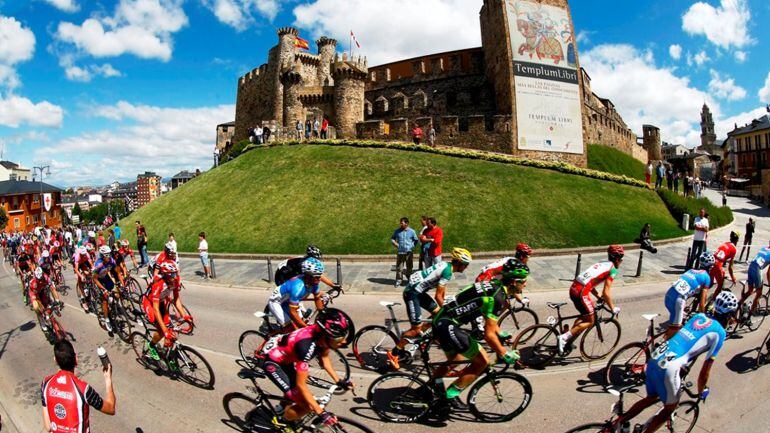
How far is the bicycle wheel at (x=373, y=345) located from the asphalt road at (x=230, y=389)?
0.37m

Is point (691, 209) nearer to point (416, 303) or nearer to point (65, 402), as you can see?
point (416, 303)

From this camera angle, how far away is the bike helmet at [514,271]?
282 inches

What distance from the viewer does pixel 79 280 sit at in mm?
13016

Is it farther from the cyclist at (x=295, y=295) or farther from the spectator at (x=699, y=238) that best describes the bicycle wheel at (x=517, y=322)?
the spectator at (x=699, y=238)

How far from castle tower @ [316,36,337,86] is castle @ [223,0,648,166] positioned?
13 cm

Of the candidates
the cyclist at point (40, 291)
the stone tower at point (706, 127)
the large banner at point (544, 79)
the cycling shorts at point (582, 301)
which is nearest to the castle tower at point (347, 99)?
the large banner at point (544, 79)

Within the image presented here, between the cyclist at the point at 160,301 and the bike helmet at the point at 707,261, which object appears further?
the bike helmet at the point at 707,261

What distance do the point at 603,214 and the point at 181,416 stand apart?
75.3 ft

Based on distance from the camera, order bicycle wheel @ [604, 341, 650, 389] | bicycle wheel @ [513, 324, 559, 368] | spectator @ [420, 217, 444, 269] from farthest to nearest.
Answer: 1. spectator @ [420, 217, 444, 269]
2. bicycle wheel @ [513, 324, 559, 368]
3. bicycle wheel @ [604, 341, 650, 389]

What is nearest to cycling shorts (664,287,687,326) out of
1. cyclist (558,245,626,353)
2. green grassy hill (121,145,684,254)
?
cyclist (558,245,626,353)

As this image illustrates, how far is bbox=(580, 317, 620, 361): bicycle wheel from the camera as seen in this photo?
8086 millimetres

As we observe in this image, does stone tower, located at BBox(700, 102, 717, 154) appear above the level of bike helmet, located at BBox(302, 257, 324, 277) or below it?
above

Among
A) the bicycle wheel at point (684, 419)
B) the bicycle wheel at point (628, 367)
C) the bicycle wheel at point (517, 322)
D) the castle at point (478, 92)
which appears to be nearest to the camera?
the bicycle wheel at point (684, 419)

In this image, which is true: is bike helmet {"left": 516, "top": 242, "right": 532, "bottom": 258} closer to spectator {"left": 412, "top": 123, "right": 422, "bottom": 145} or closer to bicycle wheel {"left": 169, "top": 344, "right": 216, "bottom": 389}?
bicycle wheel {"left": 169, "top": 344, "right": 216, "bottom": 389}
